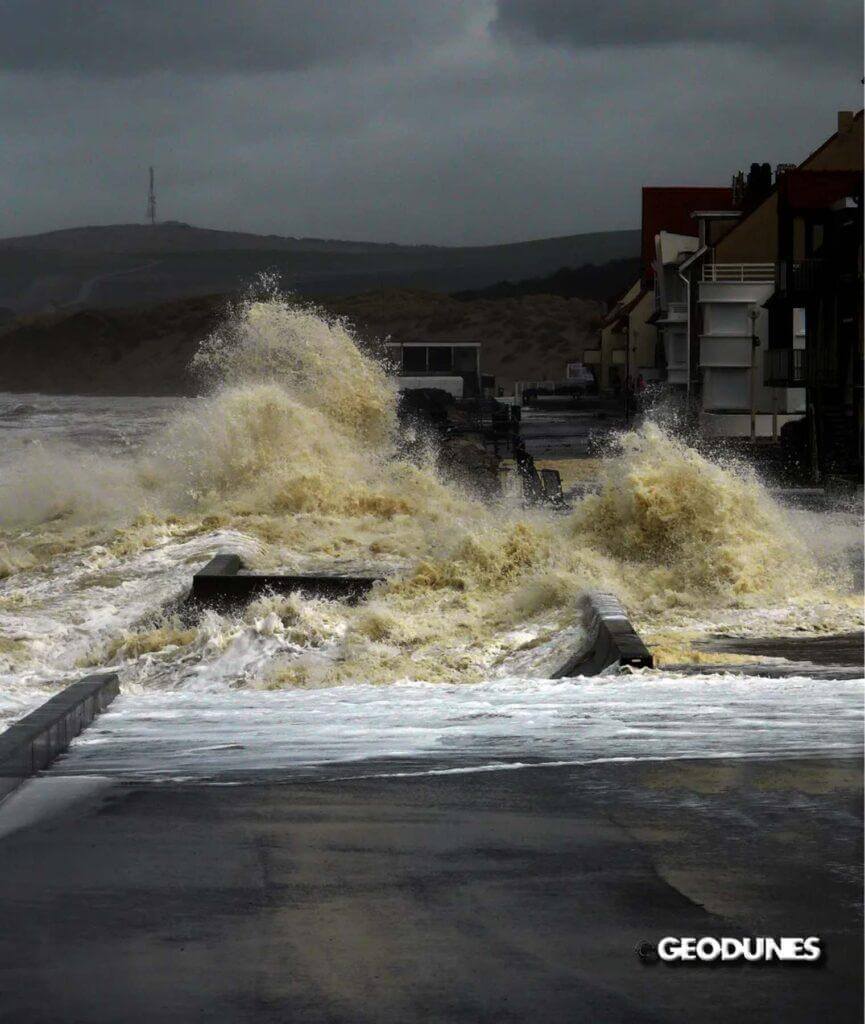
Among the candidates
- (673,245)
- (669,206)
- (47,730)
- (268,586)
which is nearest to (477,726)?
(47,730)

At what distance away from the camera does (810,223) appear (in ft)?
118

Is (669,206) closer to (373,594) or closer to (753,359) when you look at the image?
(753,359)

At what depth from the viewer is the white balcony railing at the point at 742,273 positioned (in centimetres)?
4497

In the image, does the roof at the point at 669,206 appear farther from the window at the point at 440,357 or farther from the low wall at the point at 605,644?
the low wall at the point at 605,644

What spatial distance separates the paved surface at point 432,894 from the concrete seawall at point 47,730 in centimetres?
22

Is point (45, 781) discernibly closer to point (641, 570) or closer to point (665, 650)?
point (665, 650)

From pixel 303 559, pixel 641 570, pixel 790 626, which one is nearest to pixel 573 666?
pixel 790 626

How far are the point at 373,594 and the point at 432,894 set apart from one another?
36.1 feet

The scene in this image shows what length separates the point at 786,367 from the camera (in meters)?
36.5

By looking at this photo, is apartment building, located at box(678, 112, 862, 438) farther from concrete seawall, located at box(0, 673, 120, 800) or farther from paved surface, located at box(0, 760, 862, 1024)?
paved surface, located at box(0, 760, 862, 1024)

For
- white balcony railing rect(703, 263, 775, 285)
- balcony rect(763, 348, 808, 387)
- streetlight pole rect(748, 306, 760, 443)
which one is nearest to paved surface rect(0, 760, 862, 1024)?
balcony rect(763, 348, 808, 387)

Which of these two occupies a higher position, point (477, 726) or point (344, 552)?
point (477, 726)

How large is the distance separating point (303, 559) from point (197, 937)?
16041 millimetres

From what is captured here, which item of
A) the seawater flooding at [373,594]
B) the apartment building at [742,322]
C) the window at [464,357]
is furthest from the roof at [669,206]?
the seawater flooding at [373,594]
